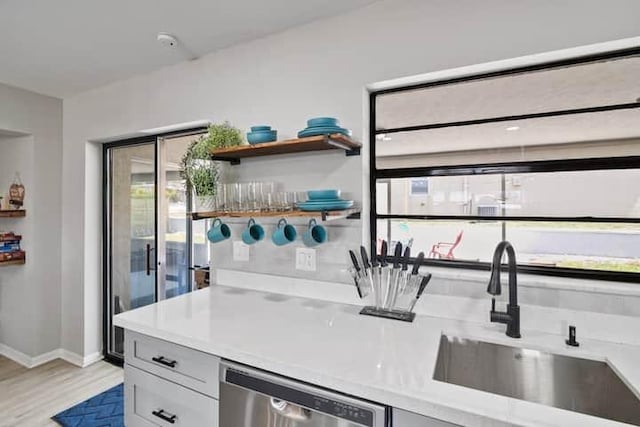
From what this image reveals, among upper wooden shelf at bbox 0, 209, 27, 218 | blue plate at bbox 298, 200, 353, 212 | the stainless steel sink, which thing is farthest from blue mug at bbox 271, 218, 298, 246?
upper wooden shelf at bbox 0, 209, 27, 218

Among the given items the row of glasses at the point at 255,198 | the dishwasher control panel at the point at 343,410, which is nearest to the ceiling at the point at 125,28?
the row of glasses at the point at 255,198

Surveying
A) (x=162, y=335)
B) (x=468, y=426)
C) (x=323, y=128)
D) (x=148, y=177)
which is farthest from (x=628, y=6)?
(x=148, y=177)

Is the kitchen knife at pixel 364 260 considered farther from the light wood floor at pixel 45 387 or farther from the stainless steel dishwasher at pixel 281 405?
the light wood floor at pixel 45 387

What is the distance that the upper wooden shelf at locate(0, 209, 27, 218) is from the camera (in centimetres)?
290

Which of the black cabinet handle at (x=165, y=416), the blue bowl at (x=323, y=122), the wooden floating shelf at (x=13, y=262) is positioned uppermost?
the blue bowl at (x=323, y=122)

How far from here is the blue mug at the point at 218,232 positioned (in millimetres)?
1914

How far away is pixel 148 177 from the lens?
2.88 metres

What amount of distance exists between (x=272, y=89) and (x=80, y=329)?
280cm

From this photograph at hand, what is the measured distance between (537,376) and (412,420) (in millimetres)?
610

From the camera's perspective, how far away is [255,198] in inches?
69.9

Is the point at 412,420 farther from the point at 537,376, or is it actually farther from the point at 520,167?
the point at 520,167

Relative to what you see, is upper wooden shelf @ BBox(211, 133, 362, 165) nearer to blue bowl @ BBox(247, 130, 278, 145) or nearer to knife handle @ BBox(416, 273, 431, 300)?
blue bowl @ BBox(247, 130, 278, 145)

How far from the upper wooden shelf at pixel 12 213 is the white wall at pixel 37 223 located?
5cm

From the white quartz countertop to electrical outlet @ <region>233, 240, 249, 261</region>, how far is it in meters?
0.34
